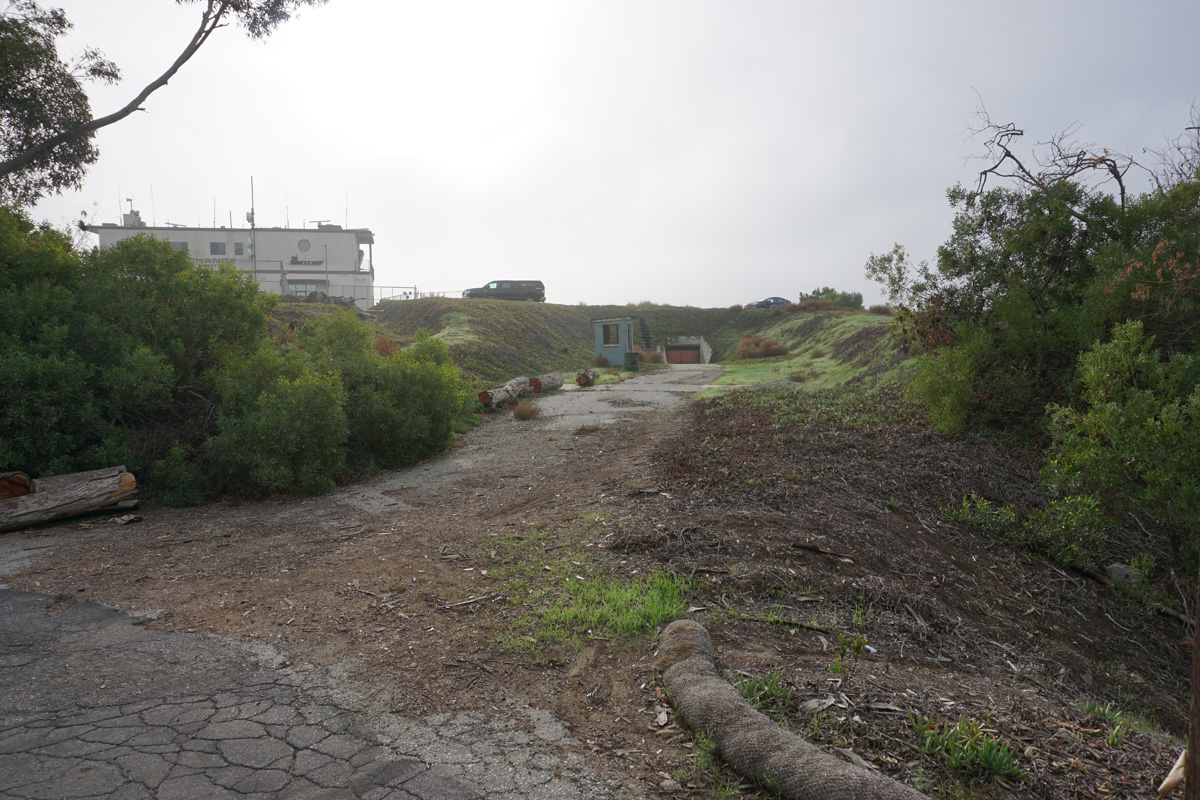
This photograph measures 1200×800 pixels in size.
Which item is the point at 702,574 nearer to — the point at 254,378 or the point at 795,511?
the point at 795,511

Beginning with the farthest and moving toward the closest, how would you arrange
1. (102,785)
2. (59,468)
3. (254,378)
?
(254,378) → (59,468) → (102,785)

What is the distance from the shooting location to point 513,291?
143ft

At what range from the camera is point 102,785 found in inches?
101

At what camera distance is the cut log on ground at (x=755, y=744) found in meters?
2.34

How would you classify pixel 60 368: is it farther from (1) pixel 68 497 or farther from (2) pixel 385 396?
(2) pixel 385 396

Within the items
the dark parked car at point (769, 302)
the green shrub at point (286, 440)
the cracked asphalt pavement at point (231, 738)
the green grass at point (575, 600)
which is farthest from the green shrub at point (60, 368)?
the dark parked car at point (769, 302)

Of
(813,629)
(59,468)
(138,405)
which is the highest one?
(138,405)

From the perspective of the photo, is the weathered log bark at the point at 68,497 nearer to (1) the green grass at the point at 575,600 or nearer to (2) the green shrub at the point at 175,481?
(2) the green shrub at the point at 175,481

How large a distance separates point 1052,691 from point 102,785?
497cm

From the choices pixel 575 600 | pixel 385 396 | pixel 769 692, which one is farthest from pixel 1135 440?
pixel 385 396

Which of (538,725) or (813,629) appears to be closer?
(538,725)

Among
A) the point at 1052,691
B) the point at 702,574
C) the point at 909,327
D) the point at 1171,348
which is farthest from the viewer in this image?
the point at 909,327

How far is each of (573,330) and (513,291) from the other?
8.20 metres

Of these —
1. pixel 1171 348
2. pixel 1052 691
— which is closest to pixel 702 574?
pixel 1052 691
